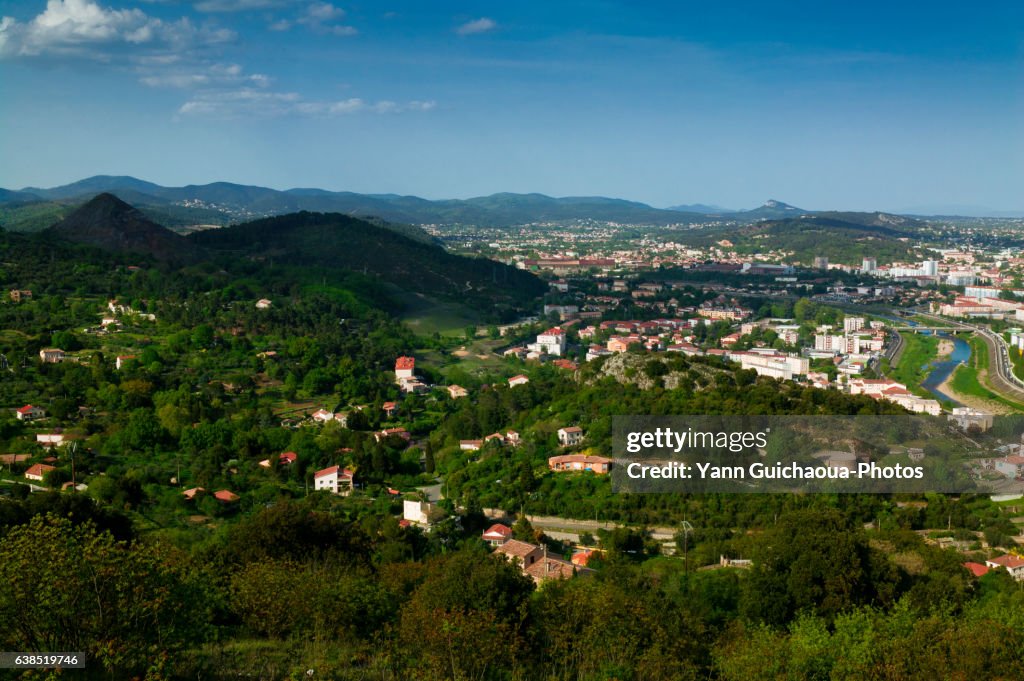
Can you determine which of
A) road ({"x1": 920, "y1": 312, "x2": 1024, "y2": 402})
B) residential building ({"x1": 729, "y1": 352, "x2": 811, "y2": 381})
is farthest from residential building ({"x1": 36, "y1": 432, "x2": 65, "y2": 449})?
road ({"x1": 920, "y1": 312, "x2": 1024, "y2": 402})

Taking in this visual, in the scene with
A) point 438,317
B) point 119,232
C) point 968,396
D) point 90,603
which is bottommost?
point 968,396

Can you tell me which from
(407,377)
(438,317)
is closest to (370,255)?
(438,317)

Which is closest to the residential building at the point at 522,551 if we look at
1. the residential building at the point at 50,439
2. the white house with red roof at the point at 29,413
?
the residential building at the point at 50,439

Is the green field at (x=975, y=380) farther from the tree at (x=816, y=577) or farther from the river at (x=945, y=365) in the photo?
the tree at (x=816, y=577)

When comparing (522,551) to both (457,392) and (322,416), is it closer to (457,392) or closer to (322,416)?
(322,416)

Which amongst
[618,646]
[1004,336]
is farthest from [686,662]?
[1004,336]

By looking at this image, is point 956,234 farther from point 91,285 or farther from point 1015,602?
point 1015,602
